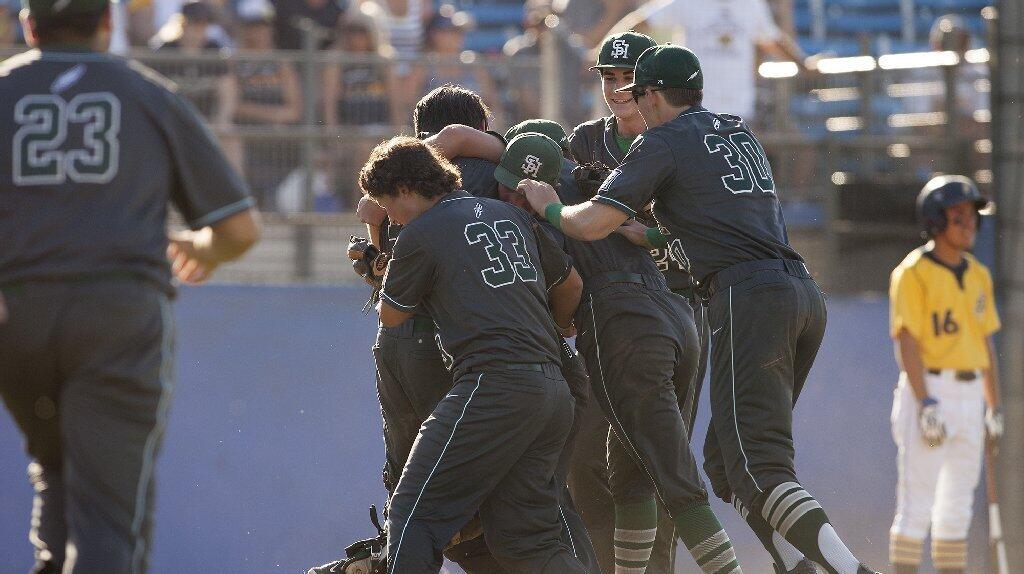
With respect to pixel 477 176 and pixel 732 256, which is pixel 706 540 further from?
pixel 477 176

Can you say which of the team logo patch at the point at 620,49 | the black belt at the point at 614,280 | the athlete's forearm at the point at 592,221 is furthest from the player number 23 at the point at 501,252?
the team logo patch at the point at 620,49

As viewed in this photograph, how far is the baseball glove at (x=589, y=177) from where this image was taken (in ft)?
18.7

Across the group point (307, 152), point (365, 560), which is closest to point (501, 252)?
point (365, 560)

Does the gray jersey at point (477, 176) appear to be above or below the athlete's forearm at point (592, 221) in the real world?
above

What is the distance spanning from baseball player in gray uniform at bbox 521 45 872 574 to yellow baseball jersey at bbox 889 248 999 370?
2.77m

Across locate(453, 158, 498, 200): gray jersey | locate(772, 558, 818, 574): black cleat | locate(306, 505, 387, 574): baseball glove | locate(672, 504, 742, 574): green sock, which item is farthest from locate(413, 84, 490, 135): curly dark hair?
locate(772, 558, 818, 574): black cleat

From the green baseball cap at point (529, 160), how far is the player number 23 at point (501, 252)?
52cm

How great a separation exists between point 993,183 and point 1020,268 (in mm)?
662

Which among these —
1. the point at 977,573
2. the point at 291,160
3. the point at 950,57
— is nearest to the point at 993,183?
the point at 950,57

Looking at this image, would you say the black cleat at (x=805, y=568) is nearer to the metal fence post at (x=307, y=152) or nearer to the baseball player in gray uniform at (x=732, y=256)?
the baseball player in gray uniform at (x=732, y=256)

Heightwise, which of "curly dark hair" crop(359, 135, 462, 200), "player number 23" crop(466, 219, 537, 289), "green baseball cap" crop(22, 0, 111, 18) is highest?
"green baseball cap" crop(22, 0, 111, 18)

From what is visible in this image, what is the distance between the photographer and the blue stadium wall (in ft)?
26.8

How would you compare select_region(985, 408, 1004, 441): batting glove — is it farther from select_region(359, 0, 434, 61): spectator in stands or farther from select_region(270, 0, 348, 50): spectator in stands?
select_region(270, 0, 348, 50): spectator in stands

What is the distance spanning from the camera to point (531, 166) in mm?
5398
